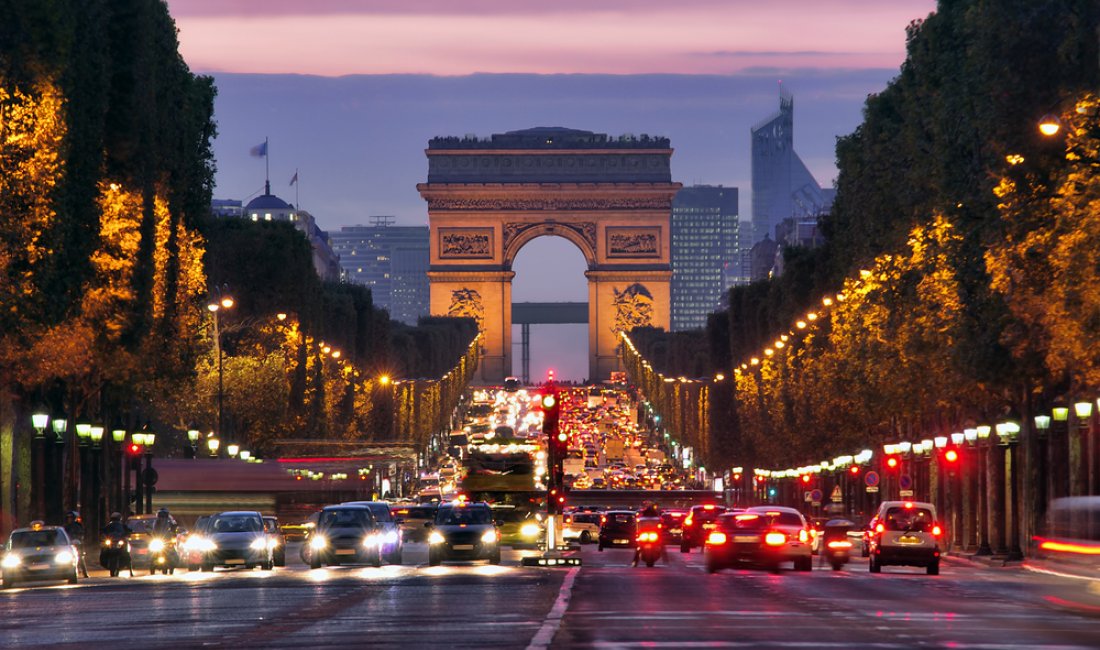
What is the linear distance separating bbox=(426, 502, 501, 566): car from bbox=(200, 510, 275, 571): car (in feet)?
12.7

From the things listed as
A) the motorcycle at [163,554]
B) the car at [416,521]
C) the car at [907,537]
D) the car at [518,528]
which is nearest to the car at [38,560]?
the motorcycle at [163,554]

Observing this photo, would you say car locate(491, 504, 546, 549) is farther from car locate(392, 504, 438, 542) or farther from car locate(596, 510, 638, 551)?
car locate(392, 504, 438, 542)

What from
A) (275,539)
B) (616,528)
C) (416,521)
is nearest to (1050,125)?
(275,539)

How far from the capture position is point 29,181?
4959 centimetres

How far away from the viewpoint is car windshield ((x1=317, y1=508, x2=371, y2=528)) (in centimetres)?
5156

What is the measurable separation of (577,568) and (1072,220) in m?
13.1

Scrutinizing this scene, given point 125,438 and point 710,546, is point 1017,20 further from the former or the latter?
point 125,438

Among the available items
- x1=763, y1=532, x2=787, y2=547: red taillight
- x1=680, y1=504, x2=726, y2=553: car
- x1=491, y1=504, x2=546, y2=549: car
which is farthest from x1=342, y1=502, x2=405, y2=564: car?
x1=680, y1=504, x2=726, y2=553: car

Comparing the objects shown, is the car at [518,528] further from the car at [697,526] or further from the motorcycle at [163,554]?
the motorcycle at [163,554]

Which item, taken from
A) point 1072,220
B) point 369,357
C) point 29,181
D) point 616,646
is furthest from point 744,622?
point 369,357

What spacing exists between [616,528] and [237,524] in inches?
949

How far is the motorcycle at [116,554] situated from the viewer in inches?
2076

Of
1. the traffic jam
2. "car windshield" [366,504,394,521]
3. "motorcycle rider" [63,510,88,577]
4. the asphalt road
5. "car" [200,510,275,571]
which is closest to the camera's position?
the asphalt road

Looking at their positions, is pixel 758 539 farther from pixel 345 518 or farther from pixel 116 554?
pixel 116 554
